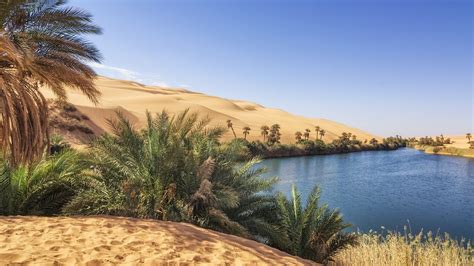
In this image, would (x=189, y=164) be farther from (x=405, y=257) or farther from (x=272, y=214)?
(x=405, y=257)

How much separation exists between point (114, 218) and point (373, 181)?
28.4 m

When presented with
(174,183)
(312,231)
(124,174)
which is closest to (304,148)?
(312,231)

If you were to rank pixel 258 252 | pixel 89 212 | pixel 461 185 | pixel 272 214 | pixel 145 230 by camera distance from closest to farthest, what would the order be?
pixel 258 252, pixel 145 230, pixel 89 212, pixel 272 214, pixel 461 185

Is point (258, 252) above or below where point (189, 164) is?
below

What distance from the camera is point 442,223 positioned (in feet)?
57.4

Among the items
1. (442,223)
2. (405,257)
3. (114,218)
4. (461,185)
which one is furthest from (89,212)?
(461,185)

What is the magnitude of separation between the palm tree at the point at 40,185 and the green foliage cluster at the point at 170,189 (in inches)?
0.8

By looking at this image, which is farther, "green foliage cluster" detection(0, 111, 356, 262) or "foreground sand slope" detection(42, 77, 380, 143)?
"foreground sand slope" detection(42, 77, 380, 143)

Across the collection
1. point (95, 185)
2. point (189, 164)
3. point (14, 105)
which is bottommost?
point (95, 185)

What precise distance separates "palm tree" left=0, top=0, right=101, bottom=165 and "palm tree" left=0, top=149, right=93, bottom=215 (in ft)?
3.52

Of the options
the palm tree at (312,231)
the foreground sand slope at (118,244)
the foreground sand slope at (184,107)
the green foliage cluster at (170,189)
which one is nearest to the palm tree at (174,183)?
the green foliage cluster at (170,189)

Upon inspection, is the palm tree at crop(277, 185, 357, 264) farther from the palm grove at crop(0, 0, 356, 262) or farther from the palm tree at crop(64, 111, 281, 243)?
the palm tree at crop(64, 111, 281, 243)

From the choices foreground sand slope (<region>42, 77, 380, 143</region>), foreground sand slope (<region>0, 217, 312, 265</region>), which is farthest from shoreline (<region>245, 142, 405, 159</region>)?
foreground sand slope (<region>0, 217, 312, 265</region>)

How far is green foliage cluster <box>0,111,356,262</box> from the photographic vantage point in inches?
293
